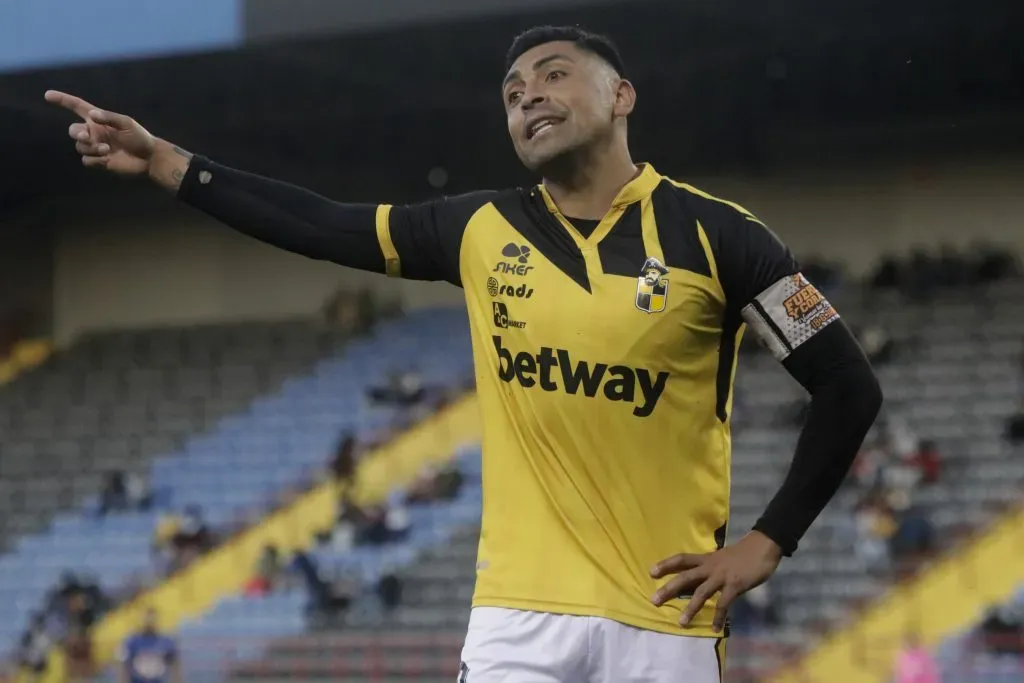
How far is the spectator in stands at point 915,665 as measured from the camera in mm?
11250

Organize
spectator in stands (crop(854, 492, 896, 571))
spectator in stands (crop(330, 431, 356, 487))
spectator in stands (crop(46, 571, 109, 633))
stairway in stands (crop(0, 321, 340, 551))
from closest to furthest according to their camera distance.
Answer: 1. spectator in stands (crop(854, 492, 896, 571))
2. spectator in stands (crop(46, 571, 109, 633))
3. spectator in stands (crop(330, 431, 356, 487))
4. stairway in stands (crop(0, 321, 340, 551))

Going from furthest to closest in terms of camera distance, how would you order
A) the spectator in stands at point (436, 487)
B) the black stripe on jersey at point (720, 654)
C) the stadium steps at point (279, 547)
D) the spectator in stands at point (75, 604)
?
the spectator in stands at point (436, 487), the stadium steps at point (279, 547), the spectator in stands at point (75, 604), the black stripe on jersey at point (720, 654)

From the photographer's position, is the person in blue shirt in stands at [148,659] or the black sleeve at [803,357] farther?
the person in blue shirt in stands at [148,659]

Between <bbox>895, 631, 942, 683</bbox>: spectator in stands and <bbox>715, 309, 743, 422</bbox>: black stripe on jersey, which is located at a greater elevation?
<bbox>715, 309, 743, 422</bbox>: black stripe on jersey

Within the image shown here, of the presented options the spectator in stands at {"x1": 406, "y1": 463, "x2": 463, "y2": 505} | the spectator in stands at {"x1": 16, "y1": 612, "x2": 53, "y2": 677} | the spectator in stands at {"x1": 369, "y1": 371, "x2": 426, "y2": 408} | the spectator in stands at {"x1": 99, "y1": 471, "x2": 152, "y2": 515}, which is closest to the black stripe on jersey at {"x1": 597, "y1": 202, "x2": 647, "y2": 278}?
the spectator in stands at {"x1": 16, "y1": 612, "x2": 53, "y2": 677}

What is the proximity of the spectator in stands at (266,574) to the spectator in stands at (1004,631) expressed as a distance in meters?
6.91

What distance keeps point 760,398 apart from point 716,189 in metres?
3.93

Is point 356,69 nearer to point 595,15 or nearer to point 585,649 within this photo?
point 595,15

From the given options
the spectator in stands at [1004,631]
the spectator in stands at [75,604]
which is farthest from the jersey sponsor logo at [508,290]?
the spectator in stands at [75,604]

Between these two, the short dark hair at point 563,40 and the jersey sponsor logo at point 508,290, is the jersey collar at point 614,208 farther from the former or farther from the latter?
the short dark hair at point 563,40

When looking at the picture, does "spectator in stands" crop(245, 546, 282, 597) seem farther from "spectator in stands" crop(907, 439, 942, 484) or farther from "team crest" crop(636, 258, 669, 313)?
"team crest" crop(636, 258, 669, 313)

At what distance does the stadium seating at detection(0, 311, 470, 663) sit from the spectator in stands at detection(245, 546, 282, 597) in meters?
1.52

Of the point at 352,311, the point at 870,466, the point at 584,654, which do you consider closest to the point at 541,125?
the point at 584,654

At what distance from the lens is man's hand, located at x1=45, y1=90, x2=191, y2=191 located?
134 inches
